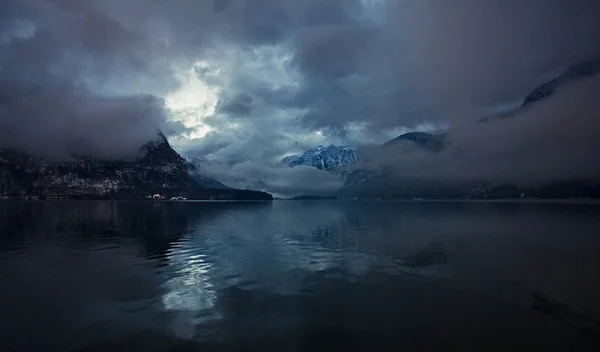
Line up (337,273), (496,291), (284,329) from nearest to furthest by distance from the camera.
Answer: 1. (284,329)
2. (496,291)
3. (337,273)

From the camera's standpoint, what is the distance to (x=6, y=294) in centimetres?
3169

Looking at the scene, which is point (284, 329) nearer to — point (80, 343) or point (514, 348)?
point (80, 343)

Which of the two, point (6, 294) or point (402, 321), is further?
point (6, 294)

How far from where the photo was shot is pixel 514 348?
21.4 m

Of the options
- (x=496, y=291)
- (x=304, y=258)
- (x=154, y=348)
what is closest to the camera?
(x=154, y=348)

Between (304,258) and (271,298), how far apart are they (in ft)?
65.4

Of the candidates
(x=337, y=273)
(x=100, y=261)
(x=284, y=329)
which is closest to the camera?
(x=284, y=329)

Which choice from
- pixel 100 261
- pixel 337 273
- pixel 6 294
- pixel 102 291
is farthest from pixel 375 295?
pixel 100 261

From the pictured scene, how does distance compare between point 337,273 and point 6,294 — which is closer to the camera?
point 6,294

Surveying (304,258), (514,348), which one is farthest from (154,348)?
(304,258)

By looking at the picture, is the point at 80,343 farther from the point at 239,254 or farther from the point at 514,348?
the point at 239,254

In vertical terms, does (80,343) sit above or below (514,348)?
above

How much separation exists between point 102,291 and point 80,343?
41.9 feet

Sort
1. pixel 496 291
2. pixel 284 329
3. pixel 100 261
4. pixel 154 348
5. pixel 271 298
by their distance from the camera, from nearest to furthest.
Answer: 1. pixel 154 348
2. pixel 284 329
3. pixel 271 298
4. pixel 496 291
5. pixel 100 261
